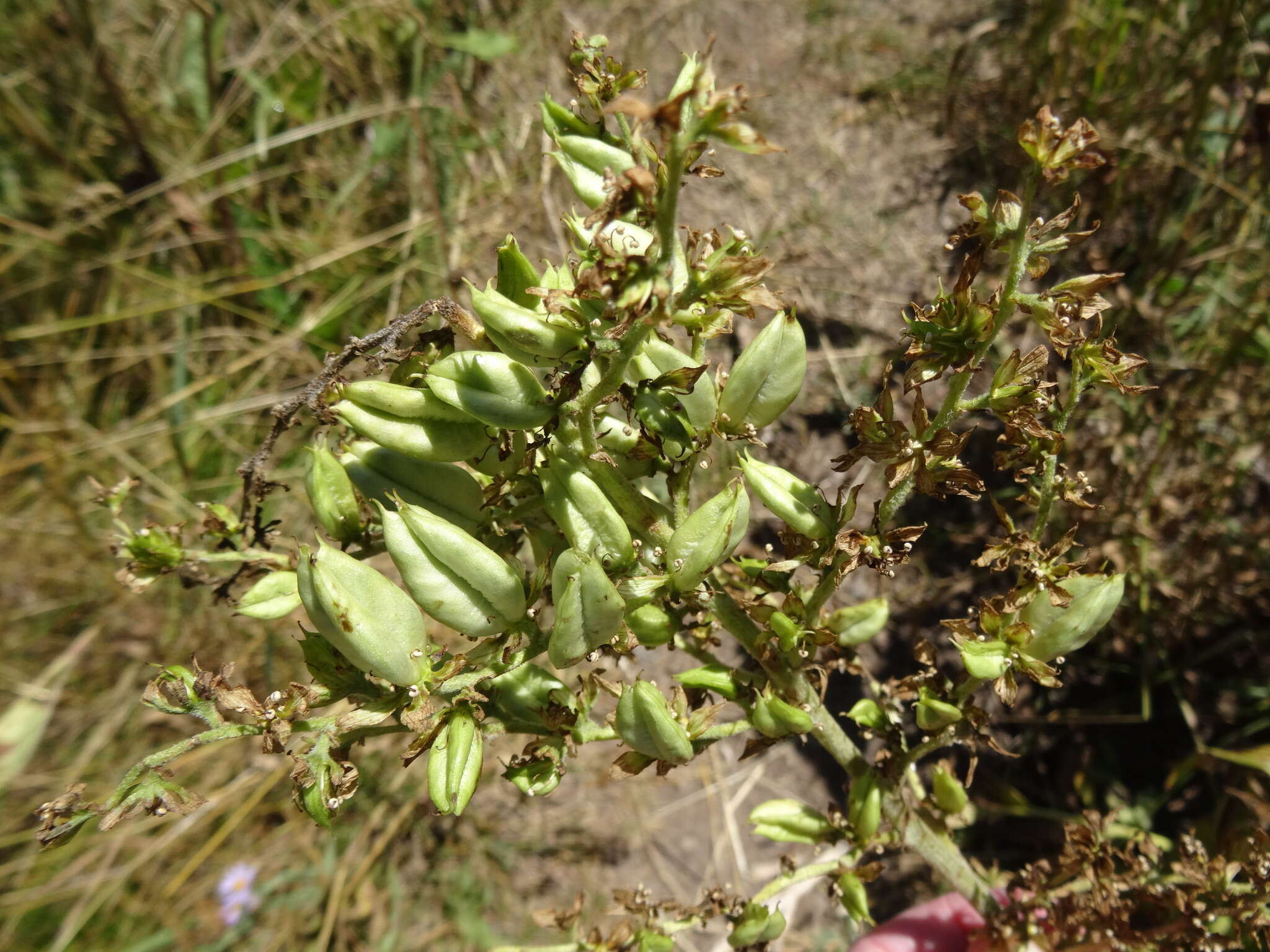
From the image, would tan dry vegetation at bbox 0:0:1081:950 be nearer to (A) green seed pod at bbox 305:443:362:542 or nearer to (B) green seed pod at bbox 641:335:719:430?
(B) green seed pod at bbox 641:335:719:430

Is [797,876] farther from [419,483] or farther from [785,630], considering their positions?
[419,483]

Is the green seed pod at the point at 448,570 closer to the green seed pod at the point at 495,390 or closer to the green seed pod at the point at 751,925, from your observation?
the green seed pod at the point at 495,390

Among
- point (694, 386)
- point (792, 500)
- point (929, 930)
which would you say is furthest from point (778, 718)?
point (929, 930)

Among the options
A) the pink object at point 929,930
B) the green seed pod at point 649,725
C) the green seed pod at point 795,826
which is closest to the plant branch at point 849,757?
the green seed pod at point 795,826

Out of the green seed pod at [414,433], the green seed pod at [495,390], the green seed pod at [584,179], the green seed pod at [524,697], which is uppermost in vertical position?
the green seed pod at [584,179]

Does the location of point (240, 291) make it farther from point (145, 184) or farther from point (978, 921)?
→ point (978, 921)

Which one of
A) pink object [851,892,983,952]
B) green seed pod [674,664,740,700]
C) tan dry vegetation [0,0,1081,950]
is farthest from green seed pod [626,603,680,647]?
tan dry vegetation [0,0,1081,950]

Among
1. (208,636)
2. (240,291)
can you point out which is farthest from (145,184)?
(208,636)
